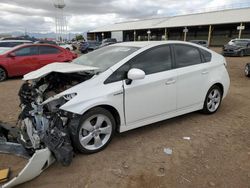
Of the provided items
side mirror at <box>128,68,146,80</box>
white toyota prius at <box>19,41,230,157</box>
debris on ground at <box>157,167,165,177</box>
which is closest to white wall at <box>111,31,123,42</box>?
white toyota prius at <box>19,41,230,157</box>

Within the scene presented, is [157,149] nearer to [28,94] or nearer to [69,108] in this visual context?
[69,108]

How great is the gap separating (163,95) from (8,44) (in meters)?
14.2

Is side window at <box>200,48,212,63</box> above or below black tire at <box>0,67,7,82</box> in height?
above

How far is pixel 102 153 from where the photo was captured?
337cm

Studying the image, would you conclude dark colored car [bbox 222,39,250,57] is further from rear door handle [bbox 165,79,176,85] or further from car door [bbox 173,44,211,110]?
rear door handle [bbox 165,79,176,85]

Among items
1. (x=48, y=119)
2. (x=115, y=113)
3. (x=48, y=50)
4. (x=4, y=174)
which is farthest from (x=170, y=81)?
(x=48, y=50)

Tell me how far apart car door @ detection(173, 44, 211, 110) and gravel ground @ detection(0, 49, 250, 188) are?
510mm

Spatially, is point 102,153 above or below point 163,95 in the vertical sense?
below

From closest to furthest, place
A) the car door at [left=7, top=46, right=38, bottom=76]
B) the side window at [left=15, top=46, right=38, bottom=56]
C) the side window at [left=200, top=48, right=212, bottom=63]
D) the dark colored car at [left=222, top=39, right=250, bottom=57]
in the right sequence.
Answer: the side window at [left=200, top=48, right=212, bottom=63] < the car door at [left=7, top=46, right=38, bottom=76] < the side window at [left=15, top=46, right=38, bottom=56] < the dark colored car at [left=222, top=39, right=250, bottom=57]

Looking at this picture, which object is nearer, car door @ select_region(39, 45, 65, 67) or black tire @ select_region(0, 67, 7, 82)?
black tire @ select_region(0, 67, 7, 82)

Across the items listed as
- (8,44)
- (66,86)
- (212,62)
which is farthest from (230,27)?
(66,86)

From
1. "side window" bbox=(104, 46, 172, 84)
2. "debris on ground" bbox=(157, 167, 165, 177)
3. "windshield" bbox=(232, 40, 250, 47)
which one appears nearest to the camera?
"debris on ground" bbox=(157, 167, 165, 177)

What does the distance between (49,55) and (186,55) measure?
736cm

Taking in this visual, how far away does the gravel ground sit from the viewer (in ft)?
9.05
